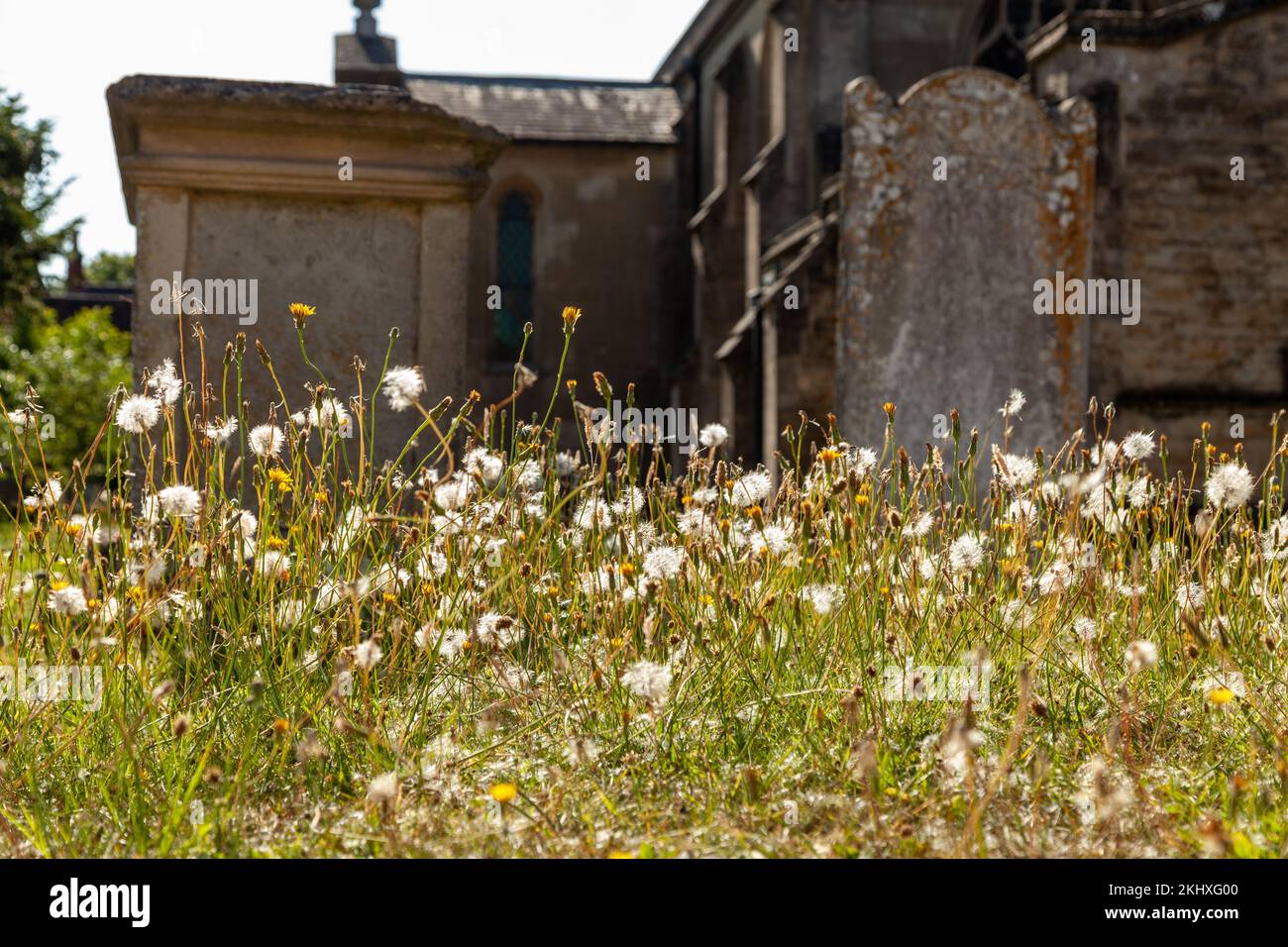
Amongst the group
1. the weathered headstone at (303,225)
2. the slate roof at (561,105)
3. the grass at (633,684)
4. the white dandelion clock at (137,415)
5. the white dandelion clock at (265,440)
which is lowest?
the grass at (633,684)

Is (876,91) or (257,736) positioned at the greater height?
(876,91)

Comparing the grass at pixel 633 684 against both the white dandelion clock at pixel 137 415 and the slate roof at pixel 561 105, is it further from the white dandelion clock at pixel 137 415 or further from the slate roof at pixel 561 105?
the slate roof at pixel 561 105

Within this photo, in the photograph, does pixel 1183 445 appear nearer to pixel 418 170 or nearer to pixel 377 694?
pixel 418 170

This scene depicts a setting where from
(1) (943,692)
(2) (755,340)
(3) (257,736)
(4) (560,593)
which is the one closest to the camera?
(3) (257,736)

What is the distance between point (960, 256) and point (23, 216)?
17.3 m

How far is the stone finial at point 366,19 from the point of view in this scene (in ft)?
72.8

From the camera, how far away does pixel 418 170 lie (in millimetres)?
5496

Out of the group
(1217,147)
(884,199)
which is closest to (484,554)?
(884,199)

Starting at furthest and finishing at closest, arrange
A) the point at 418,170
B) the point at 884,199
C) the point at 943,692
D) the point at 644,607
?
the point at 884,199, the point at 418,170, the point at 644,607, the point at 943,692

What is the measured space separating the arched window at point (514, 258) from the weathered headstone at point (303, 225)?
17493 mm

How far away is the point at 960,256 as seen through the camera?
25.7ft

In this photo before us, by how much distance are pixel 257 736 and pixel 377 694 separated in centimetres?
38

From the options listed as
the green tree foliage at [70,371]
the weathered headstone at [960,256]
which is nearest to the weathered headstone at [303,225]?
the weathered headstone at [960,256]
